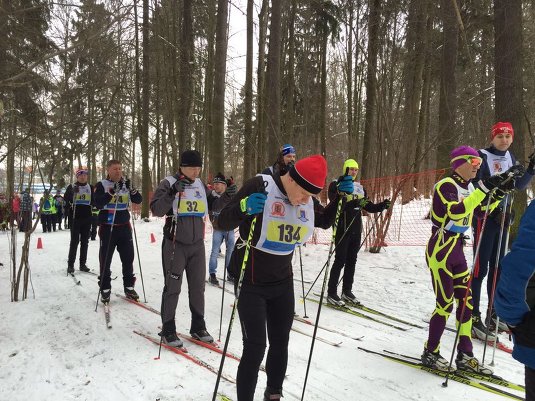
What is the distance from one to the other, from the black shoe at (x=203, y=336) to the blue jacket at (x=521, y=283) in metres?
3.12

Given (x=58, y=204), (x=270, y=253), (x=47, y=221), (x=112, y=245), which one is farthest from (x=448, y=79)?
(x=47, y=221)

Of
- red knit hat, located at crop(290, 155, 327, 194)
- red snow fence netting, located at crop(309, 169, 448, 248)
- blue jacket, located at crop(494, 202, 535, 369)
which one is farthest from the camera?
red snow fence netting, located at crop(309, 169, 448, 248)

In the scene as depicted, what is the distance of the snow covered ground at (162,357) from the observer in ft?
10.9

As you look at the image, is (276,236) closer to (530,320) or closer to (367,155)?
(530,320)

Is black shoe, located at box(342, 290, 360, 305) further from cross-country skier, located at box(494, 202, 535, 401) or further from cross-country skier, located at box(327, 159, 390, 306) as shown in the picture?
cross-country skier, located at box(494, 202, 535, 401)

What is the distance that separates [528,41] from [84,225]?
14.2 meters

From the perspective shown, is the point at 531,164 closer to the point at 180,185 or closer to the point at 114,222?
the point at 180,185

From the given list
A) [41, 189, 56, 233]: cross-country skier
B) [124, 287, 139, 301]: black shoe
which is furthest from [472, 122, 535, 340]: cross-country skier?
[41, 189, 56, 233]: cross-country skier

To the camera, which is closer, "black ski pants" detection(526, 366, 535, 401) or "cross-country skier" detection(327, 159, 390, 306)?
"black ski pants" detection(526, 366, 535, 401)

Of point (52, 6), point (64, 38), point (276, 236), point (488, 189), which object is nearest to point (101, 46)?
point (64, 38)

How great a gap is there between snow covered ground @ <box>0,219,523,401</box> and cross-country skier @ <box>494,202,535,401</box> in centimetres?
179

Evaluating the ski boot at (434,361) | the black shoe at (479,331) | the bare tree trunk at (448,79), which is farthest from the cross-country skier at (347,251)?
the bare tree trunk at (448,79)

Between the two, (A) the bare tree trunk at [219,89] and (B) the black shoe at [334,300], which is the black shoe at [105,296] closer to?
(B) the black shoe at [334,300]

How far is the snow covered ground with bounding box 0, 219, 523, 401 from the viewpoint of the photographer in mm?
3311
